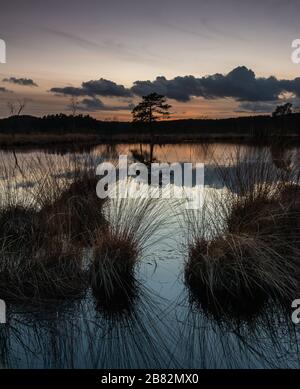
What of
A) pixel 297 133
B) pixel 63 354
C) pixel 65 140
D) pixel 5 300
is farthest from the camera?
pixel 65 140

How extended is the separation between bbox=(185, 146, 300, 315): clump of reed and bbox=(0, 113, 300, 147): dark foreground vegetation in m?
0.90

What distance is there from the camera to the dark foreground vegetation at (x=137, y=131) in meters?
7.08

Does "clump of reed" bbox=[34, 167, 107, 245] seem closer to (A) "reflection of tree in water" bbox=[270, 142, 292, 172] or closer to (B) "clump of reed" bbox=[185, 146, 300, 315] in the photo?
(B) "clump of reed" bbox=[185, 146, 300, 315]

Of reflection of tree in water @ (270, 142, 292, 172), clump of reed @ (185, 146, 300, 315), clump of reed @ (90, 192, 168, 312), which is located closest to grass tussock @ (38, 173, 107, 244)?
clump of reed @ (90, 192, 168, 312)

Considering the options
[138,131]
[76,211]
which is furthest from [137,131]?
[76,211]

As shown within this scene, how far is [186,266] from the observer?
5430mm

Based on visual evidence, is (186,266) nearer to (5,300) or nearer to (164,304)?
(164,304)

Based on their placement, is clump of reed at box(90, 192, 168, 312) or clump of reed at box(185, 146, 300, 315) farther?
clump of reed at box(90, 192, 168, 312)

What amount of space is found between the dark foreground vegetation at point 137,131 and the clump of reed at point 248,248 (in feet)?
2.97

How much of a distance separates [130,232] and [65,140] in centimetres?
3039

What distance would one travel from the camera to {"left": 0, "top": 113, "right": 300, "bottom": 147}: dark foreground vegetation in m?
7.08

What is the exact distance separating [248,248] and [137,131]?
40.7 metres

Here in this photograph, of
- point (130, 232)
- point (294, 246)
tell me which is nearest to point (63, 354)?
point (130, 232)

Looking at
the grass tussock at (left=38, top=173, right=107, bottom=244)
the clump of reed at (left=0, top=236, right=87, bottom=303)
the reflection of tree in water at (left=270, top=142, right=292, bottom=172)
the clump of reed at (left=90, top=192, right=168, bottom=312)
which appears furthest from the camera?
the reflection of tree in water at (left=270, top=142, right=292, bottom=172)
